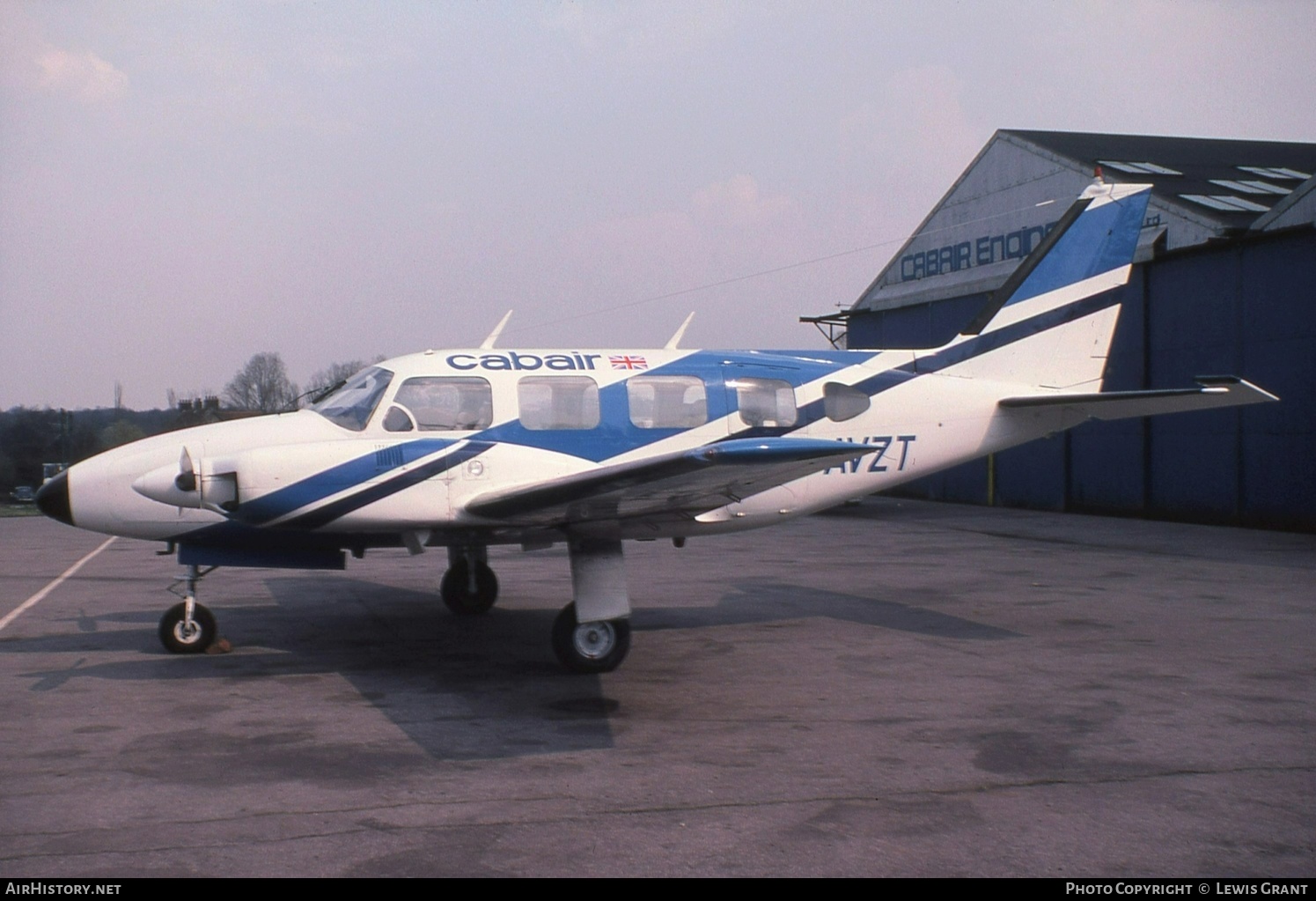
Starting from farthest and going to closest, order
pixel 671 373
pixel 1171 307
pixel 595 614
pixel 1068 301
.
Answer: pixel 1171 307 → pixel 1068 301 → pixel 671 373 → pixel 595 614

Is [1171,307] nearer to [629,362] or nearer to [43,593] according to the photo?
[629,362]

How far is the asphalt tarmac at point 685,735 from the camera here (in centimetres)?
513

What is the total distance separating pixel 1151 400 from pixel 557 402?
5.83 meters

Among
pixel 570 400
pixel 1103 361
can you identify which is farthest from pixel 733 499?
pixel 1103 361

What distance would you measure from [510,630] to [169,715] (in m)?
3.97

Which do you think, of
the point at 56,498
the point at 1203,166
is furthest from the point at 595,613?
the point at 1203,166

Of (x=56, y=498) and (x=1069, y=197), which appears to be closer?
(x=56, y=498)

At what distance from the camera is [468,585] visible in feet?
39.0

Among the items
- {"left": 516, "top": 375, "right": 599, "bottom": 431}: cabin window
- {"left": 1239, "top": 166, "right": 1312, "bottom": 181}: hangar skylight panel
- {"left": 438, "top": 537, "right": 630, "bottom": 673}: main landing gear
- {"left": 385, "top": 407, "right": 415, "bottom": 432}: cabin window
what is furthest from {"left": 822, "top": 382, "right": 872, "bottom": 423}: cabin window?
{"left": 1239, "top": 166, "right": 1312, "bottom": 181}: hangar skylight panel

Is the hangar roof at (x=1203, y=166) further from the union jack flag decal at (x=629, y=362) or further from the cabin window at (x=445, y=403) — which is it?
the cabin window at (x=445, y=403)

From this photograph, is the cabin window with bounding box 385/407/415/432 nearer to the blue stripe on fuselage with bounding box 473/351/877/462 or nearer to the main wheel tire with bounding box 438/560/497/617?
the blue stripe on fuselage with bounding box 473/351/877/462

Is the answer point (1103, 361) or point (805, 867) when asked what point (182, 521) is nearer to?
point (805, 867)

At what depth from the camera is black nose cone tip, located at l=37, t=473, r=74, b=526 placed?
357 inches

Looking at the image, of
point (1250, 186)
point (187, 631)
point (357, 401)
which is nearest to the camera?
point (357, 401)
